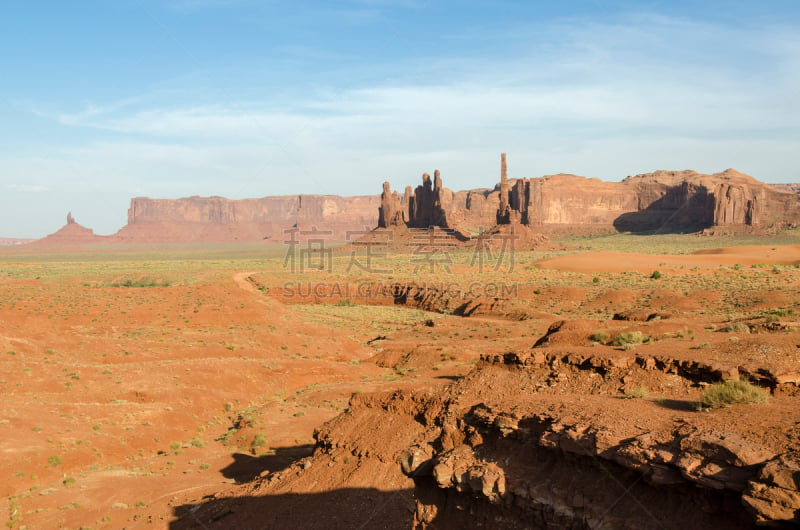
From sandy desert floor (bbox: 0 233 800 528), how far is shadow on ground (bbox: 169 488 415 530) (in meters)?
0.24

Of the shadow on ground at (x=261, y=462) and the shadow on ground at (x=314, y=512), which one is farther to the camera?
the shadow on ground at (x=261, y=462)

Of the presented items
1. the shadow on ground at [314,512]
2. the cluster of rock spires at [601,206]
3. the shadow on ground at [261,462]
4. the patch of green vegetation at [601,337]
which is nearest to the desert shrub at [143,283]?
the shadow on ground at [261,462]

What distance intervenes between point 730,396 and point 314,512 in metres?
7.33

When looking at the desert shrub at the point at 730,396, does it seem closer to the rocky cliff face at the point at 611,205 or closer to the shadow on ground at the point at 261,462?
the shadow on ground at the point at 261,462

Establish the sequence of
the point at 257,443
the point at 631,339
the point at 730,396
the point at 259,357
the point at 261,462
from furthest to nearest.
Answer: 1. the point at 259,357
2. the point at 257,443
3. the point at 261,462
4. the point at 631,339
5. the point at 730,396

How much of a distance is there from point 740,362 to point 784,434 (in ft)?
14.1

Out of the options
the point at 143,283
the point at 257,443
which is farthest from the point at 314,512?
the point at 143,283

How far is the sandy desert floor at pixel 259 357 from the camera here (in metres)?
12.5

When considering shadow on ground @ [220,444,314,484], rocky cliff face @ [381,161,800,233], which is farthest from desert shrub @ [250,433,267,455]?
rocky cliff face @ [381,161,800,233]

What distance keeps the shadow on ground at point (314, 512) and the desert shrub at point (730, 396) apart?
528 centimetres

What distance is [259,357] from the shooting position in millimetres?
28984

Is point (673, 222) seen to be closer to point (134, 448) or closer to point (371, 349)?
point (371, 349)

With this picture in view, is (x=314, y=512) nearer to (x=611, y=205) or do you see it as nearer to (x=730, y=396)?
(x=730, y=396)

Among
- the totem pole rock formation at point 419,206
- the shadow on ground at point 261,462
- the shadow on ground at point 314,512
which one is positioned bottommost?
the shadow on ground at point 261,462
